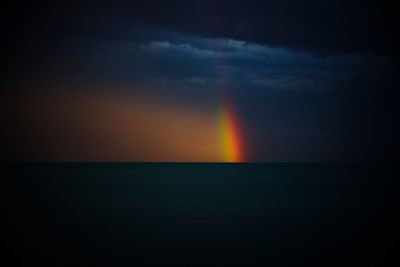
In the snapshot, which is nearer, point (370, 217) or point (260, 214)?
point (370, 217)

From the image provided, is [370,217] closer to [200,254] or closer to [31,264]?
[200,254]

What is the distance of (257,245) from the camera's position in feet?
52.3

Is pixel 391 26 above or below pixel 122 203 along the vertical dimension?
below

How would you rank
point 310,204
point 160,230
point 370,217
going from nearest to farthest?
point 160,230, point 370,217, point 310,204

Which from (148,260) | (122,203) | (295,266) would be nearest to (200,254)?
(148,260)

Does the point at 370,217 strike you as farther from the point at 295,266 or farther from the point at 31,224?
the point at 31,224

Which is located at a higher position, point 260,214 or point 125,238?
point 260,214

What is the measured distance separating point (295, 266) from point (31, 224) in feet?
54.8

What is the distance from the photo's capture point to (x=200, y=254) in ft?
46.8

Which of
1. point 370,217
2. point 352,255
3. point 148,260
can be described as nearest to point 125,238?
point 148,260

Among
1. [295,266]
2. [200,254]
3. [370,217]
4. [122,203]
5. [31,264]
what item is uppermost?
[122,203]

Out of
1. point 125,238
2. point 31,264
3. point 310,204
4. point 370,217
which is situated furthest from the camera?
point 310,204

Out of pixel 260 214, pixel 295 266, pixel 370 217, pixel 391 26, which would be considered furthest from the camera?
pixel 260 214

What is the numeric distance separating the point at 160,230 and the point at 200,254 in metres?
6.08
